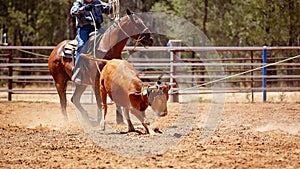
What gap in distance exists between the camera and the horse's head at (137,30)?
884 cm

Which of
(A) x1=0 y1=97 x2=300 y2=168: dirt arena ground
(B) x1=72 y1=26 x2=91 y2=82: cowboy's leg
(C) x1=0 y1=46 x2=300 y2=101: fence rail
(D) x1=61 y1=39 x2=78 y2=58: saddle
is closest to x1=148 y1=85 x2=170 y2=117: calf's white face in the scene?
(A) x1=0 y1=97 x2=300 y2=168: dirt arena ground

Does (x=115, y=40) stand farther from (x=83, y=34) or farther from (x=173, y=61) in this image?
(x=173, y=61)

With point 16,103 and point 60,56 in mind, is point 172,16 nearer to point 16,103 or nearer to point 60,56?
point 16,103

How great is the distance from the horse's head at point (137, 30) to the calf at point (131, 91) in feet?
2.13

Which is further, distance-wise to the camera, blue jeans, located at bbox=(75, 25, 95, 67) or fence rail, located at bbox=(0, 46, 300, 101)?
fence rail, located at bbox=(0, 46, 300, 101)

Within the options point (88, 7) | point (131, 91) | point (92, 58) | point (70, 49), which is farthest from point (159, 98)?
point (70, 49)

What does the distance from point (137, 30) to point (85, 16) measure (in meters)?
1.28

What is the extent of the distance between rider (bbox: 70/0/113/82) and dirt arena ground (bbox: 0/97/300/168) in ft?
4.76

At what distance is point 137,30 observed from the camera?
8.92 metres

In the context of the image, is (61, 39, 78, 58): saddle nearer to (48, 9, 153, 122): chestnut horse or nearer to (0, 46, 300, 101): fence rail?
(48, 9, 153, 122): chestnut horse

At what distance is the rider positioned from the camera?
9636 millimetres

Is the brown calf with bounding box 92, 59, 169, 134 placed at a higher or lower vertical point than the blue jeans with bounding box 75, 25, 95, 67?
lower

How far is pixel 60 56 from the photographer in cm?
1076

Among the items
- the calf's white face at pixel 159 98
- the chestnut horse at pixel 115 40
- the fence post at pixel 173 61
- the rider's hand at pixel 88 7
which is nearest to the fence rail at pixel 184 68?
the fence post at pixel 173 61
